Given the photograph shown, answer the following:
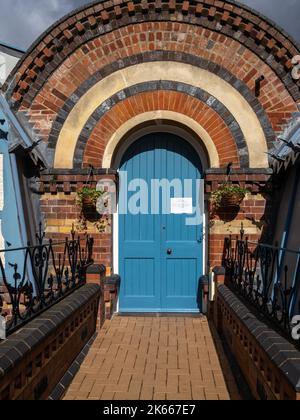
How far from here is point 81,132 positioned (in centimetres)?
746

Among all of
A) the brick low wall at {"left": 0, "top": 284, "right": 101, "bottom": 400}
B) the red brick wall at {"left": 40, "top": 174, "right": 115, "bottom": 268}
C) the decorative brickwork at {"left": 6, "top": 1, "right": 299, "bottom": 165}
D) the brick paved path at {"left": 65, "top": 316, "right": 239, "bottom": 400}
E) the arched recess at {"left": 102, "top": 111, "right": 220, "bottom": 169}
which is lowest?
the brick paved path at {"left": 65, "top": 316, "right": 239, "bottom": 400}

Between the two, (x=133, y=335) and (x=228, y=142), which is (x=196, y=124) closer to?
(x=228, y=142)

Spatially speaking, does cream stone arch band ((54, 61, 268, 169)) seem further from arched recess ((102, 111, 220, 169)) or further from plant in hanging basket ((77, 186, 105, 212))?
plant in hanging basket ((77, 186, 105, 212))

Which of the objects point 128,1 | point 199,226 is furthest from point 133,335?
point 128,1

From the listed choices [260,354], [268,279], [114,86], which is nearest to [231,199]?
[268,279]

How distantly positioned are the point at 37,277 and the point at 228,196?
11.3 feet

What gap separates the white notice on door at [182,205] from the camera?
7801mm

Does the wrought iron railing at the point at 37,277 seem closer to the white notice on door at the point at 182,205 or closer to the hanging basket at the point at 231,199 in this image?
the white notice on door at the point at 182,205

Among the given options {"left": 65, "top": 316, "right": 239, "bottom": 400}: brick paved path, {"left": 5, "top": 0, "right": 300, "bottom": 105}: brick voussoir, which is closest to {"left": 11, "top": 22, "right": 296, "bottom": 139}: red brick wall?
{"left": 5, "top": 0, "right": 300, "bottom": 105}: brick voussoir

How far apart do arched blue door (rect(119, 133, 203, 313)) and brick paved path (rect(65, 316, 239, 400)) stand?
525 mm

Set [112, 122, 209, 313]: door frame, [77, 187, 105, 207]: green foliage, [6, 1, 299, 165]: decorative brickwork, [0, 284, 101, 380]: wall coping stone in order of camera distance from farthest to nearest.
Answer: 1. [112, 122, 209, 313]: door frame
2. [6, 1, 299, 165]: decorative brickwork
3. [77, 187, 105, 207]: green foliage
4. [0, 284, 101, 380]: wall coping stone

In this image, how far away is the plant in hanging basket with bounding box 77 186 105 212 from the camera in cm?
716

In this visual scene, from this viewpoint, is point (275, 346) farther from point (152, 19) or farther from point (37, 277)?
point (152, 19)

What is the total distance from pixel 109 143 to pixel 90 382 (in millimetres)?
3920
